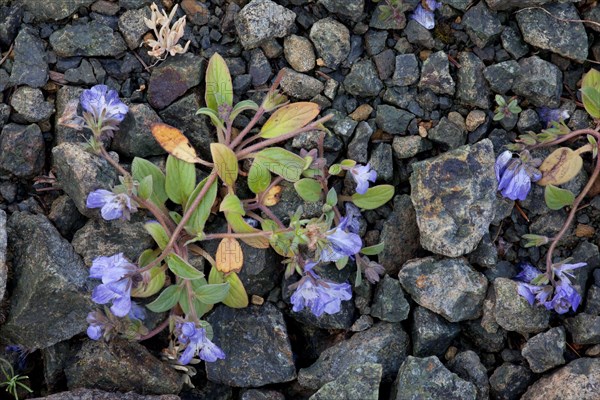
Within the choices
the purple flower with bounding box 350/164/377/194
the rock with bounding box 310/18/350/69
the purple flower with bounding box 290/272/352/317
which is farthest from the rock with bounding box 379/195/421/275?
the rock with bounding box 310/18/350/69

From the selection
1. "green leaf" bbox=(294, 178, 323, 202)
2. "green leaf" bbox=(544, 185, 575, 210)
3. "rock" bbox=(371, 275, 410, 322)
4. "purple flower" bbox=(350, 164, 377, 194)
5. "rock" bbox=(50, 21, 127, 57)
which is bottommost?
"rock" bbox=(371, 275, 410, 322)

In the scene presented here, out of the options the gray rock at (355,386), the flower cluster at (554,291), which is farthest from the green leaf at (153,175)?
the flower cluster at (554,291)

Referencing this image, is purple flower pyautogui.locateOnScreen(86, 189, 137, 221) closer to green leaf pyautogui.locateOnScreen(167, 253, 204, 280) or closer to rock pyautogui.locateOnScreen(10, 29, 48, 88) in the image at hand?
green leaf pyautogui.locateOnScreen(167, 253, 204, 280)

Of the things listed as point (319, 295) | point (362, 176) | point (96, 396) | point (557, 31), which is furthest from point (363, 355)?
point (557, 31)

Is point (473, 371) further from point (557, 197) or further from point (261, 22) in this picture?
point (261, 22)

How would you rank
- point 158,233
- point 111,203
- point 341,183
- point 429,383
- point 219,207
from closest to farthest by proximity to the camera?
point 111,203, point 429,383, point 158,233, point 219,207, point 341,183

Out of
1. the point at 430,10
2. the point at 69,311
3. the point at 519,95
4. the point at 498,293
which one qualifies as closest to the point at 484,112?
the point at 519,95

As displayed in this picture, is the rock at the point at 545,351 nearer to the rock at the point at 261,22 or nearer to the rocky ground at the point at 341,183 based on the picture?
the rocky ground at the point at 341,183
